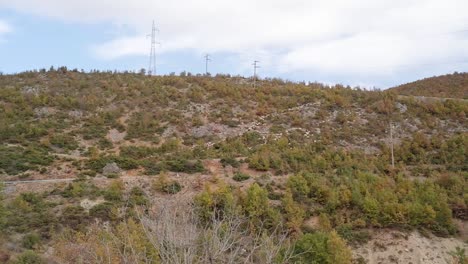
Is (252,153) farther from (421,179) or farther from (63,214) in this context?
(63,214)

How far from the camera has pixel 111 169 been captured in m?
21.0

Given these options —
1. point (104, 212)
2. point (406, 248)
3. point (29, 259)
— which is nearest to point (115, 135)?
point (104, 212)

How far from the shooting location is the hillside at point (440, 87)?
42.8 meters

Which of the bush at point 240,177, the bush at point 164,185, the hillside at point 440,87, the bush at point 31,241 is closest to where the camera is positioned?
the bush at point 31,241

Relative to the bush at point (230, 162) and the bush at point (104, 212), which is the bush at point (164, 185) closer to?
the bush at point (104, 212)

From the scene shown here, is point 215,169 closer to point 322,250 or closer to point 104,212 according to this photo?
point 104,212

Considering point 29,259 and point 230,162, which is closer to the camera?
point 29,259

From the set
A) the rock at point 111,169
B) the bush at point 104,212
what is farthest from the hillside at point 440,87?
the bush at point 104,212

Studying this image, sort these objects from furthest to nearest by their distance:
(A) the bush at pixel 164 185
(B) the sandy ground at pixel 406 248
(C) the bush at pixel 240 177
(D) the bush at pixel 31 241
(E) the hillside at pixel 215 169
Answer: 1. (C) the bush at pixel 240 177
2. (A) the bush at pixel 164 185
3. (B) the sandy ground at pixel 406 248
4. (D) the bush at pixel 31 241
5. (E) the hillside at pixel 215 169

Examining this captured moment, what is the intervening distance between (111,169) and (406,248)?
12431 mm

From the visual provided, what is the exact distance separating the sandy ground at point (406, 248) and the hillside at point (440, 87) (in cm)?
2780

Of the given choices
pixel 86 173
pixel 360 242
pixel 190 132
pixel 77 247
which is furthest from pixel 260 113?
pixel 77 247

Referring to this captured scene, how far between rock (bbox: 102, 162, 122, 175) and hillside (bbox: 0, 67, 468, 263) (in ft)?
0.29

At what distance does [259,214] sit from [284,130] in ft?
41.0
